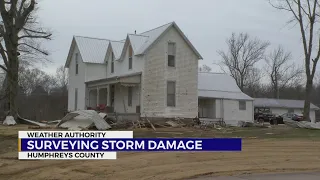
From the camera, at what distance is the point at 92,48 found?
4012cm

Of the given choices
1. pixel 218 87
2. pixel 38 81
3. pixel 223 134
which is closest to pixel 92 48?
pixel 218 87

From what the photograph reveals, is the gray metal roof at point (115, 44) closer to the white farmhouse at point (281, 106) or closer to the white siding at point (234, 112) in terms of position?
the white siding at point (234, 112)

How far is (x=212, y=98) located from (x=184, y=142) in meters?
26.2

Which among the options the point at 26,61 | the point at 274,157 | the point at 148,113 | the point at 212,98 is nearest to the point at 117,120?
the point at 148,113

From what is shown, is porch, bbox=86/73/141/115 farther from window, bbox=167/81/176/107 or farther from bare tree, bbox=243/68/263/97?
bare tree, bbox=243/68/263/97

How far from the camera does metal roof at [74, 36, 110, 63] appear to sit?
128 ft

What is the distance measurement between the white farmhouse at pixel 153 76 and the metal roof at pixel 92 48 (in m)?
0.87

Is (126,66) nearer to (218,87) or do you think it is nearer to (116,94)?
(116,94)

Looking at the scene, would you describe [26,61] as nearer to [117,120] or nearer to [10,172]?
[117,120]

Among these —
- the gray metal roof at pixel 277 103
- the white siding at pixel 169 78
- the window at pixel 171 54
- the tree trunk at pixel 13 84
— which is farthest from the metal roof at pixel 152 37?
the gray metal roof at pixel 277 103

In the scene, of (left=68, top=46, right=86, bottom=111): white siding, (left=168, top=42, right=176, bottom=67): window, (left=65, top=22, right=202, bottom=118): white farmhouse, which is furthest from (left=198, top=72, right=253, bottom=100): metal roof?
(left=68, top=46, right=86, bottom=111): white siding

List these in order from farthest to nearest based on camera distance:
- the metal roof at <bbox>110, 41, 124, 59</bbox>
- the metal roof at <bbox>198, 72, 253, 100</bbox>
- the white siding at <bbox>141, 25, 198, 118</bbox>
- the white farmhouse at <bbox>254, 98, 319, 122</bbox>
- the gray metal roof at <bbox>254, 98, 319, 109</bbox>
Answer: the white farmhouse at <bbox>254, 98, 319, 122</bbox>, the gray metal roof at <bbox>254, 98, 319, 109</bbox>, the metal roof at <bbox>198, 72, 253, 100</bbox>, the metal roof at <bbox>110, 41, 124, 59</bbox>, the white siding at <bbox>141, 25, 198, 118</bbox>

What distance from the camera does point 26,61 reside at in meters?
52.9

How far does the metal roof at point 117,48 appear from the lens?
36.9 m
